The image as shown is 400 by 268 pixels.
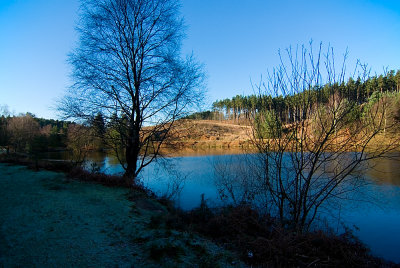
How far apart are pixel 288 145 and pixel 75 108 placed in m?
7.90

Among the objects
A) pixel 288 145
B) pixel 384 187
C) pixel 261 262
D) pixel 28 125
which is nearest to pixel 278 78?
pixel 288 145

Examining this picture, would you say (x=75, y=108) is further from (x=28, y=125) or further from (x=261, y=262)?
(x=28, y=125)

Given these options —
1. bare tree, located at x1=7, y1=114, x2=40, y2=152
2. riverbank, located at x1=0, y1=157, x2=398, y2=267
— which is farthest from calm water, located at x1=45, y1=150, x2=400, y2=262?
bare tree, located at x1=7, y1=114, x2=40, y2=152

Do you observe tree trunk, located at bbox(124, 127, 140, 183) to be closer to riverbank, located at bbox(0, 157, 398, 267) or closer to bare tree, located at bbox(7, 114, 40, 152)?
riverbank, located at bbox(0, 157, 398, 267)

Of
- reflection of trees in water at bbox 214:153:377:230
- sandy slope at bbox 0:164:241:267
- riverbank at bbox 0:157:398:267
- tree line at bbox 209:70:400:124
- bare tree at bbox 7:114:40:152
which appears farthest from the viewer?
bare tree at bbox 7:114:40:152

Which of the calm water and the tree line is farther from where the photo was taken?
the calm water

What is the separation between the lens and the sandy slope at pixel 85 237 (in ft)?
9.94

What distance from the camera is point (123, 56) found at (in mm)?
8727

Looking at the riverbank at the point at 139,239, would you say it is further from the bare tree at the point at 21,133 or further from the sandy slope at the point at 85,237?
the bare tree at the point at 21,133

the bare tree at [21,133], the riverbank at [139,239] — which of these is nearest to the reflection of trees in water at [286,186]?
the riverbank at [139,239]

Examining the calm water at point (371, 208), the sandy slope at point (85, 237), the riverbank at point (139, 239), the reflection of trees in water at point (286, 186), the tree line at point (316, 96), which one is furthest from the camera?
the calm water at point (371, 208)

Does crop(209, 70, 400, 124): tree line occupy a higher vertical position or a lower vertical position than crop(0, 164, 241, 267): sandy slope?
higher

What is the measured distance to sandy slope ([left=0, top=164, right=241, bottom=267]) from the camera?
3.03 metres

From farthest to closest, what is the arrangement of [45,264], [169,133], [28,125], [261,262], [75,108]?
[28,125] < [169,133] < [75,108] < [261,262] < [45,264]
